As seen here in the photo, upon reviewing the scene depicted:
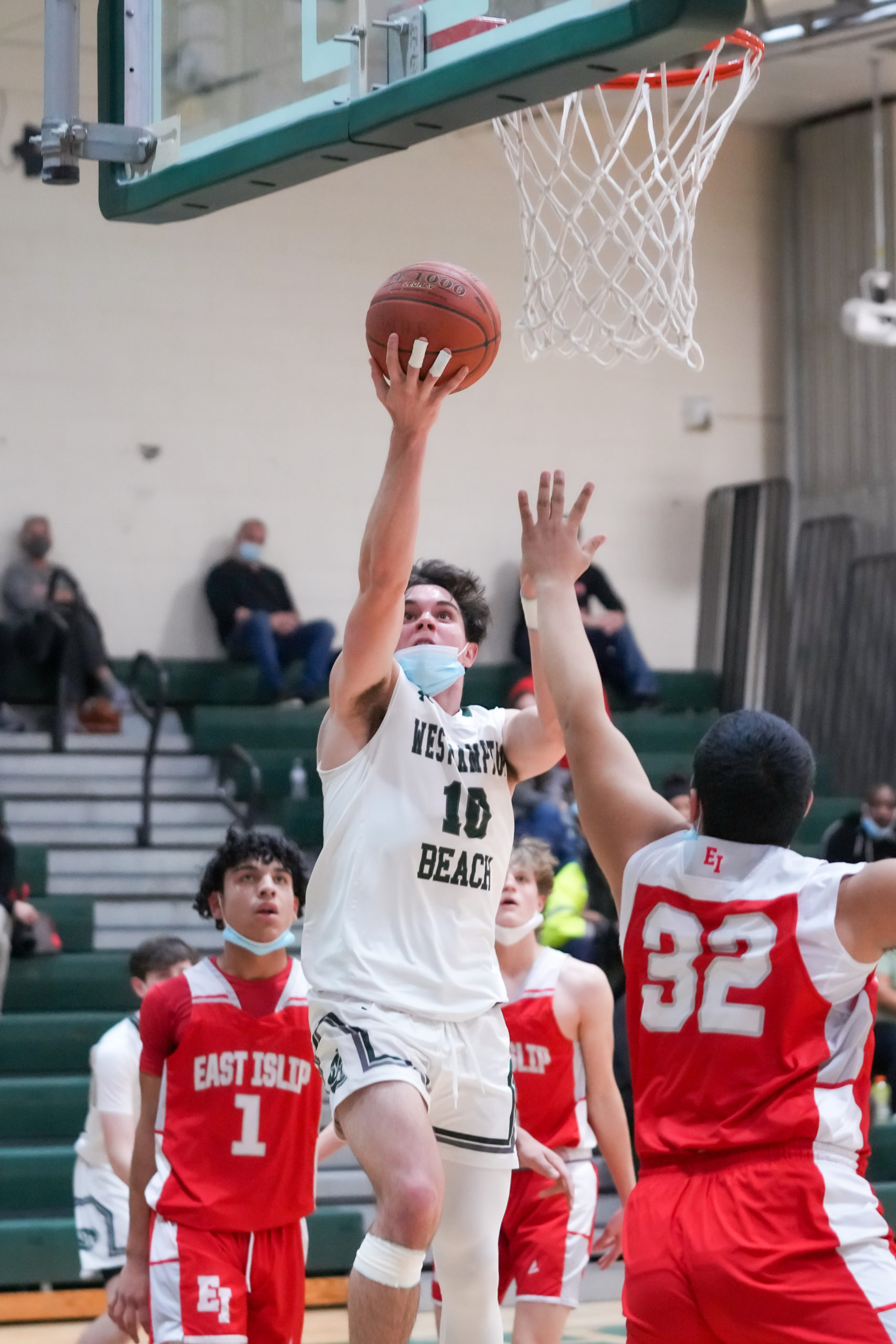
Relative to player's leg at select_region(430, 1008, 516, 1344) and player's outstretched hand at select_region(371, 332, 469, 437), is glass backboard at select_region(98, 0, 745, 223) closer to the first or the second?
player's outstretched hand at select_region(371, 332, 469, 437)

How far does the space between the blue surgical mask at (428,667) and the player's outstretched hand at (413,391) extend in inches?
24.5

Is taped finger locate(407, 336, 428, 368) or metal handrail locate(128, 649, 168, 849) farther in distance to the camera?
metal handrail locate(128, 649, 168, 849)

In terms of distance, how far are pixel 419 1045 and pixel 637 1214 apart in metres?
1.06

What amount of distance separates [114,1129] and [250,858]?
1897 millimetres

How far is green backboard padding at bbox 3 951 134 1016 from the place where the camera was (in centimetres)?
967

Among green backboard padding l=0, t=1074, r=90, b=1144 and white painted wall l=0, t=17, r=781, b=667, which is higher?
white painted wall l=0, t=17, r=781, b=667

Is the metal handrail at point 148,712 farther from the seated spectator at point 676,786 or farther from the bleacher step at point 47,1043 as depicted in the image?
the seated spectator at point 676,786

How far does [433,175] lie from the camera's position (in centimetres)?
1402

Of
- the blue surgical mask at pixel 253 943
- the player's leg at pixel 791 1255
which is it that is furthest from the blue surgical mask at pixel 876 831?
the player's leg at pixel 791 1255

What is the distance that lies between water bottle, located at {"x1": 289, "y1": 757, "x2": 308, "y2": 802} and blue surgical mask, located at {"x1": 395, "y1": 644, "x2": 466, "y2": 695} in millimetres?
7468

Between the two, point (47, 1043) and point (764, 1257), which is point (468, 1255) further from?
point (47, 1043)

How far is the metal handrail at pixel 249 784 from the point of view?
1126 centimetres

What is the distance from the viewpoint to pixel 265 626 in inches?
497

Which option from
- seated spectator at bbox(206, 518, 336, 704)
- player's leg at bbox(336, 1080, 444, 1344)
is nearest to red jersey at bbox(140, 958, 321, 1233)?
Result: player's leg at bbox(336, 1080, 444, 1344)
